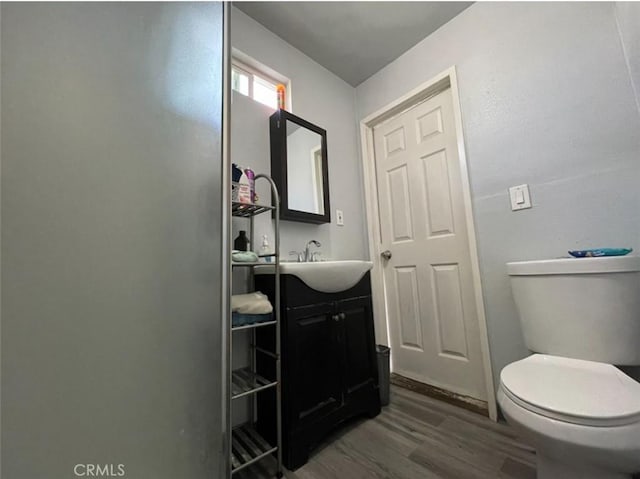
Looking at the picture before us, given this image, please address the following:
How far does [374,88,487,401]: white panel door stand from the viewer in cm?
149

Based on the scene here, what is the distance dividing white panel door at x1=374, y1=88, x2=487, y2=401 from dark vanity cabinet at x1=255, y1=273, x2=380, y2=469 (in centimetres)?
51

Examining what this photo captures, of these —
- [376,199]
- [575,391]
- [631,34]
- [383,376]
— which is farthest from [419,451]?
[631,34]

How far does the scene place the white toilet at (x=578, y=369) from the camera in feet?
1.96

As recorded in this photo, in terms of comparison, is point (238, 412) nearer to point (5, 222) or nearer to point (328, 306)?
point (328, 306)

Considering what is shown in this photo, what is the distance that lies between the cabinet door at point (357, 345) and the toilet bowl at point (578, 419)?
632mm

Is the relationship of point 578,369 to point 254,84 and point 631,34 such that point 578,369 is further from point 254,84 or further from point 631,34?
point 254,84

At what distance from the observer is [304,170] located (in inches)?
64.3

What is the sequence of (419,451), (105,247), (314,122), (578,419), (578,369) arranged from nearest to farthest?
(105,247)
(578,419)
(578,369)
(419,451)
(314,122)

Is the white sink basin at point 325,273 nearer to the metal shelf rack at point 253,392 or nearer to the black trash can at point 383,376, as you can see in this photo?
the metal shelf rack at point 253,392

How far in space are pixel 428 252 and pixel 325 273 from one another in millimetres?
865

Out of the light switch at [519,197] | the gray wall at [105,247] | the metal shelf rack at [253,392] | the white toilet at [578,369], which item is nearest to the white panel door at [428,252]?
the light switch at [519,197]

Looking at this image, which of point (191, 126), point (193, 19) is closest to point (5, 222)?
point (191, 126)

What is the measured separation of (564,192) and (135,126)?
1.60 metres

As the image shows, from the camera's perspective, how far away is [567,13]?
1.16 metres
